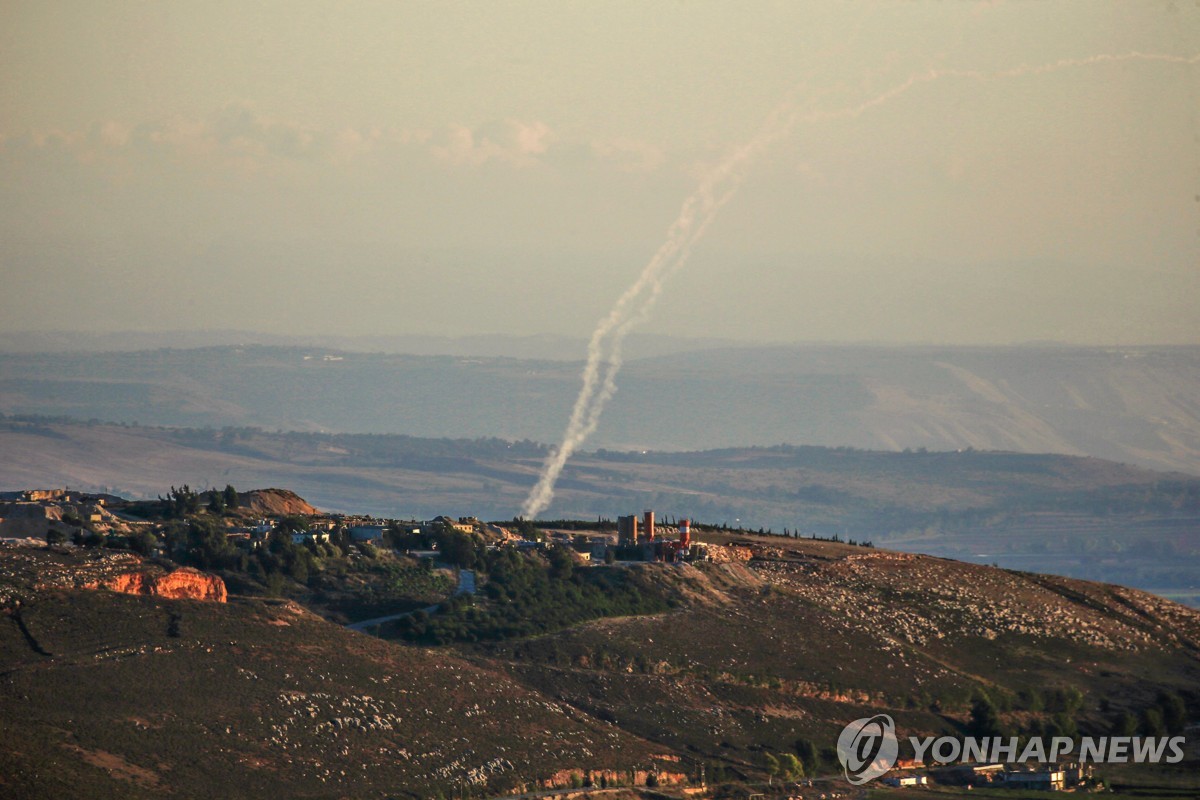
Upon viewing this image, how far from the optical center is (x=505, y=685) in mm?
147625

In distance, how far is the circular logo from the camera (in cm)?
14800

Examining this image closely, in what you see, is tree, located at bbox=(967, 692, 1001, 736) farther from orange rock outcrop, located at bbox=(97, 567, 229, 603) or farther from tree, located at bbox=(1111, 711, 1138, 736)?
orange rock outcrop, located at bbox=(97, 567, 229, 603)

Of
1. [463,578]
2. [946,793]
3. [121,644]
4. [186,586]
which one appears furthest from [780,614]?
[121,644]

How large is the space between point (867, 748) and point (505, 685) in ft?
82.1

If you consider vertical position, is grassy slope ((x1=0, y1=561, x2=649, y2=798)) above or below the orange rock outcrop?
below

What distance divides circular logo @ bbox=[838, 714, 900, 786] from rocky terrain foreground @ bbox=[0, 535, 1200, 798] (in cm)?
117

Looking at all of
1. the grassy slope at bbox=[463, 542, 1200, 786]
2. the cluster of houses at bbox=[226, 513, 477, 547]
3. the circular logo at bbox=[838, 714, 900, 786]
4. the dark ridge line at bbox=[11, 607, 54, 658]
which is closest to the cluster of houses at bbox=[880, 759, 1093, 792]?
the circular logo at bbox=[838, 714, 900, 786]

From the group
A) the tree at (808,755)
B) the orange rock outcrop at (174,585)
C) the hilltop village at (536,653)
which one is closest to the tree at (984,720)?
the hilltop village at (536,653)

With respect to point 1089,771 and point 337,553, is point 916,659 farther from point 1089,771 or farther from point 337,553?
point 337,553

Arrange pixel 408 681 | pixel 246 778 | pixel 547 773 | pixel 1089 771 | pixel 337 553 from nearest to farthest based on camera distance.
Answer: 1. pixel 246 778
2. pixel 547 773
3. pixel 408 681
4. pixel 1089 771
5. pixel 337 553

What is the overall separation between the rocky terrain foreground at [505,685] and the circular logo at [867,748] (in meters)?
1.17

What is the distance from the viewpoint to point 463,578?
17462 centimetres

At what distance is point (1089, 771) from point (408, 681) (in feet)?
153

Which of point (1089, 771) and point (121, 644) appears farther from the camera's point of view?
point (1089, 771)
